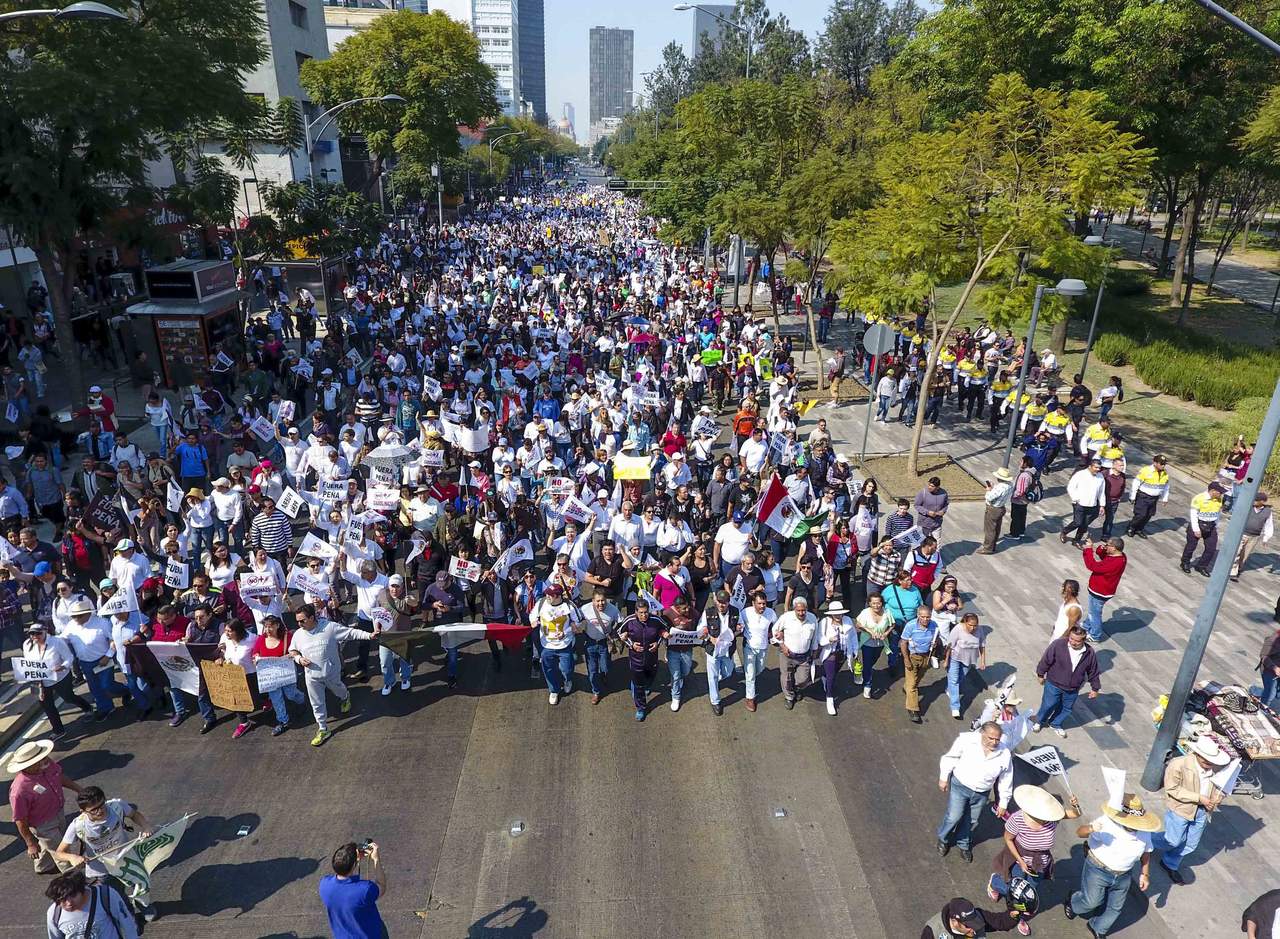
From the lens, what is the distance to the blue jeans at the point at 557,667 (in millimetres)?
8992

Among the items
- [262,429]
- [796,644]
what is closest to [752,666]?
[796,644]

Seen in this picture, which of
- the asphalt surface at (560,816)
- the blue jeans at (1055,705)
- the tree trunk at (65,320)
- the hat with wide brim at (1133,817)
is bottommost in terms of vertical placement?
the asphalt surface at (560,816)

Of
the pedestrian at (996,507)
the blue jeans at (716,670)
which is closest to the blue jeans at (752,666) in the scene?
the blue jeans at (716,670)

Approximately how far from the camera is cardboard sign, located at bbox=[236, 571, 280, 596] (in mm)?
9430

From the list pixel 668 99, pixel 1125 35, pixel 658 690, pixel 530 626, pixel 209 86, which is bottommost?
pixel 658 690

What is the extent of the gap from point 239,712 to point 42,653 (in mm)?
1963

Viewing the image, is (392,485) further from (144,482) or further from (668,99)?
(668,99)

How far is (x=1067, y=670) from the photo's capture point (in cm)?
839

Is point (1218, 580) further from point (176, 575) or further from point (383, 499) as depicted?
point (176, 575)

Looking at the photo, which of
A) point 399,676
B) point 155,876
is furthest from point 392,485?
point 155,876

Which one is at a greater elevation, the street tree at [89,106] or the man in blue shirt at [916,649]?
the street tree at [89,106]

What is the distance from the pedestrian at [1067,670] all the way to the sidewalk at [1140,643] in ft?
1.43

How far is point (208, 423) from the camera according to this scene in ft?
48.4

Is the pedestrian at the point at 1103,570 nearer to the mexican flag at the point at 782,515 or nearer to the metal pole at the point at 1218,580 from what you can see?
the metal pole at the point at 1218,580
